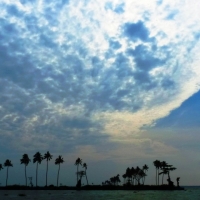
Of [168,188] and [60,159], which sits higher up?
[60,159]

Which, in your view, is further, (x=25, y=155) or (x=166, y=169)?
(x=25, y=155)

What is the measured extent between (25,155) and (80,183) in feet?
131

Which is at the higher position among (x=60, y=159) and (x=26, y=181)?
Answer: (x=60, y=159)

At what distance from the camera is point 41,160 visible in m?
190

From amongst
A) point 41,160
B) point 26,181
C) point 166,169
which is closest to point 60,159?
point 41,160

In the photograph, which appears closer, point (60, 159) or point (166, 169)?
point (166, 169)

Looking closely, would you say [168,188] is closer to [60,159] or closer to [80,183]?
[80,183]

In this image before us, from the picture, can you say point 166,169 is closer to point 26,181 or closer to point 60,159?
point 60,159

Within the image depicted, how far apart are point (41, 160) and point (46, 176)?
10624 millimetres

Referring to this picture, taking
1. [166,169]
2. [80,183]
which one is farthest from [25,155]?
[166,169]

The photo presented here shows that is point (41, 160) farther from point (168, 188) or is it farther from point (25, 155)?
point (168, 188)

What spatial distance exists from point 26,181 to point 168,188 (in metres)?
92.2

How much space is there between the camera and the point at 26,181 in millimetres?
199250

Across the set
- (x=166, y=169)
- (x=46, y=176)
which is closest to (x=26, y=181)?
(x=46, y=176)
